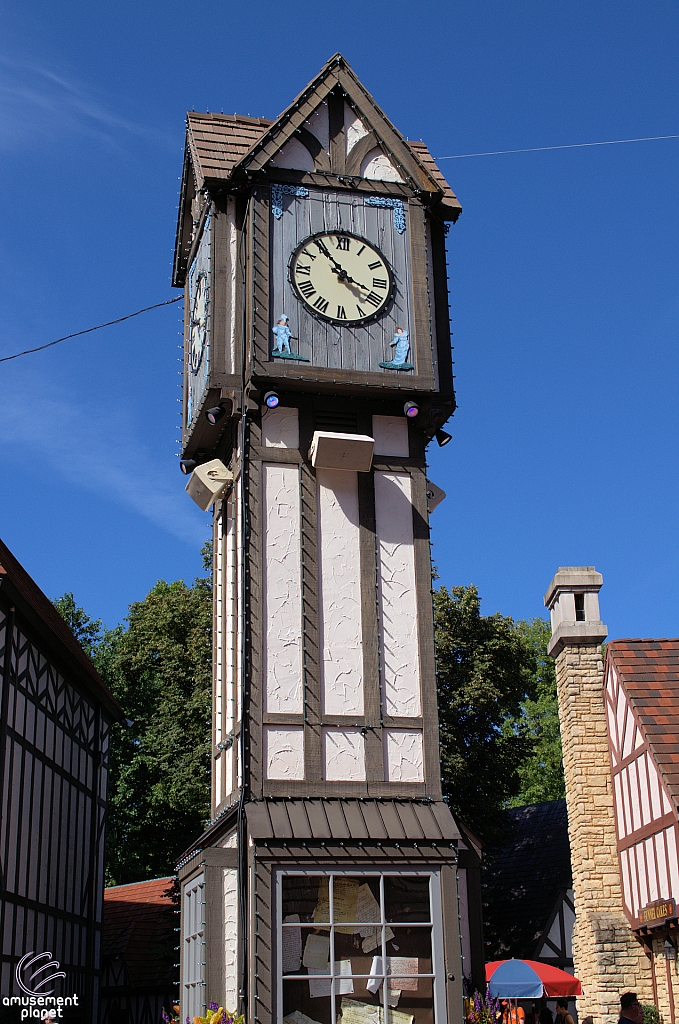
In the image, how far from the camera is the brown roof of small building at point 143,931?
27.5 meters

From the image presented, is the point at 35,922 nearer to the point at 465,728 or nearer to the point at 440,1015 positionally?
the point at 440,1015

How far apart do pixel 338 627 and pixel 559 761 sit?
98.1 ft

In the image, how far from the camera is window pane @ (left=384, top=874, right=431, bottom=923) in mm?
12703

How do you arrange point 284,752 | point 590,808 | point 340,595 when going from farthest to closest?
point 590,808 → point 340,595 → point 284,752

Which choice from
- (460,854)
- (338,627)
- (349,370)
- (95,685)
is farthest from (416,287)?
(95,685)

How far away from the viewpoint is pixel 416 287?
15.4 metres

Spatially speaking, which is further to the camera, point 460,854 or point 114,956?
point 114,956

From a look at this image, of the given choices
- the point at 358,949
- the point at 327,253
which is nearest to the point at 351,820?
the point at 358,949

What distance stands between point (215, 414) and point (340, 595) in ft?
9.34

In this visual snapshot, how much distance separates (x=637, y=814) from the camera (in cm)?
1931

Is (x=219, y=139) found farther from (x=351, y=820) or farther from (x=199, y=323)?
(x=351, y=820)

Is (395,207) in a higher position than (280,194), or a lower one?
higher

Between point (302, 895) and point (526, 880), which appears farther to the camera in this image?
point (526, 880)

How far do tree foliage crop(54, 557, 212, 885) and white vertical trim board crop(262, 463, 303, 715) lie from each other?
12645 mm
